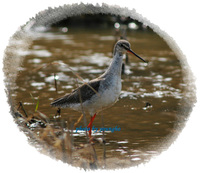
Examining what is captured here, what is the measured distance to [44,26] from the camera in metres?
5.90

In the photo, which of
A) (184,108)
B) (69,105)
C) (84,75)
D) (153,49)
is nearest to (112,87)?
(69,105)

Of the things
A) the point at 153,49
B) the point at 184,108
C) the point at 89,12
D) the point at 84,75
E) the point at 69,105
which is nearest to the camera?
the point at 89,12

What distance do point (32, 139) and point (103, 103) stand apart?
141 centimetres

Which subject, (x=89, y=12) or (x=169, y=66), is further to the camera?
(x=169, y=66)

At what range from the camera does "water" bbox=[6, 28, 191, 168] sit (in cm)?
683

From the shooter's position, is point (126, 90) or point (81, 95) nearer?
point (81, 95)

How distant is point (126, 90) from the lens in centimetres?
1062

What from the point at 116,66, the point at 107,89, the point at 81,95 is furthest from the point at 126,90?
the point at 107,89

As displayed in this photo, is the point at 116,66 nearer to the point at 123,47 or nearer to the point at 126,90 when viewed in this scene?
the point at 123,47

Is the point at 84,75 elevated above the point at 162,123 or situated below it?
above

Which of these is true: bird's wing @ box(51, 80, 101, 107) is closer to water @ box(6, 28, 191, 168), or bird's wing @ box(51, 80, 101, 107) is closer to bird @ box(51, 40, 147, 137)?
bird @ box(51, 40, 147, 137)

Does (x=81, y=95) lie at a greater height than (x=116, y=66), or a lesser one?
lesser

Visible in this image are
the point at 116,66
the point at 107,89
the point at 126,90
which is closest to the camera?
the point at 107,89

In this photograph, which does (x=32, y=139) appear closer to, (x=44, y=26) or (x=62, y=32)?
(x=44, y=26)
